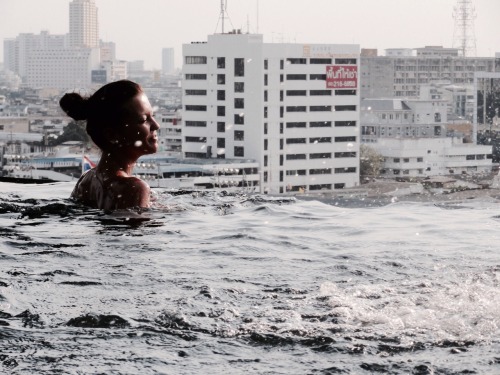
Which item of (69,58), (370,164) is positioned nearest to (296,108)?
(370,164)

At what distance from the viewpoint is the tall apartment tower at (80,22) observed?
192m

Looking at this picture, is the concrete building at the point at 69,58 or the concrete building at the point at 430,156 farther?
the concrete building at the point at 69,58

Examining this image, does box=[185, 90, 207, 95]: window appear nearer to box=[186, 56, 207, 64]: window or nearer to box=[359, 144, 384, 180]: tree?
box=[186, 56, 207, 64]: window

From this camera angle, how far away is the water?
7.95 feet

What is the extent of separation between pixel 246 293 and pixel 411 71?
138 meters

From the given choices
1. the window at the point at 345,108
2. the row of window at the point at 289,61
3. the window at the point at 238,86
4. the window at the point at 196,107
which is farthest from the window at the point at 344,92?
the window at the point at 196,107

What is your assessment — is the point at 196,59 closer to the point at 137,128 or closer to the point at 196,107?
the point at 196,107

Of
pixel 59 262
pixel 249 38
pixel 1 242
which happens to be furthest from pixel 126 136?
pixel 249 38

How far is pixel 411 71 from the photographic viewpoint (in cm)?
13862

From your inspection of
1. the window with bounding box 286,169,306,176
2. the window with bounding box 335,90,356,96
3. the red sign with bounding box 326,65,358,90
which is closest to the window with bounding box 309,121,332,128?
the window with bounding box 335,90,356,96

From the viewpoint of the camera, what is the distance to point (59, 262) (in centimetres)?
367

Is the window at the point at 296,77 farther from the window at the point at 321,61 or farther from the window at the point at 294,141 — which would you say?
the window at the point at 294,141

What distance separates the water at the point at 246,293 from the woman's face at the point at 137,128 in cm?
29

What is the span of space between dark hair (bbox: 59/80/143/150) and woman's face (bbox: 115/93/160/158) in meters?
0.03
